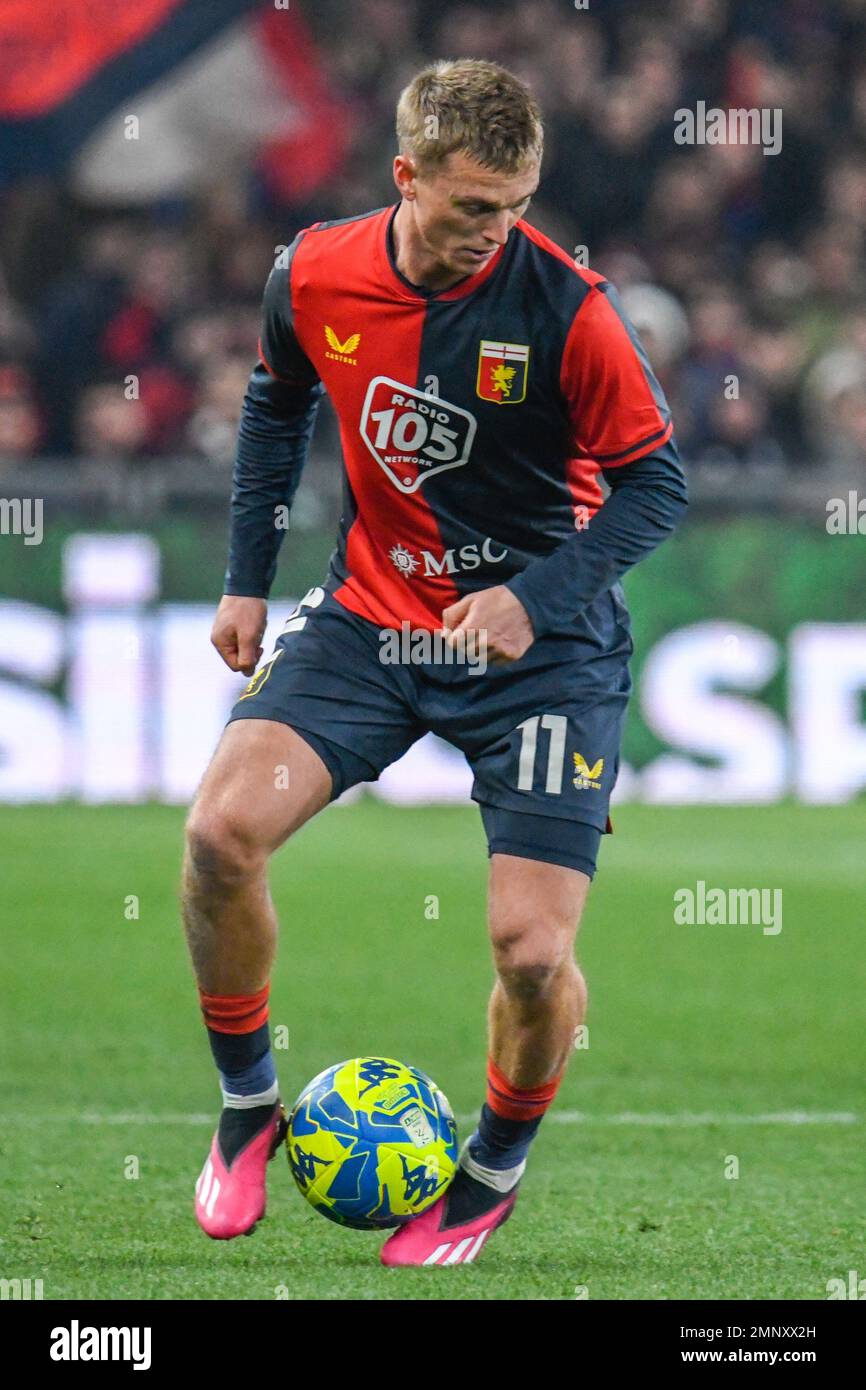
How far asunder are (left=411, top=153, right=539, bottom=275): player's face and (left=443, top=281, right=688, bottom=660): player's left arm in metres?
0.25

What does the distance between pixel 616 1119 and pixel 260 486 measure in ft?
6.97

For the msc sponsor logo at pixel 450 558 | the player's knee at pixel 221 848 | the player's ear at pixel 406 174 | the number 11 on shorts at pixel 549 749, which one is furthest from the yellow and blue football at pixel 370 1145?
the player's ear at pixel 406 174

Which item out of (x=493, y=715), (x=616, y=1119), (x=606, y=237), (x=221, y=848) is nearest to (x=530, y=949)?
(x=493, y=715)

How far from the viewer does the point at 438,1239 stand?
4.57 m

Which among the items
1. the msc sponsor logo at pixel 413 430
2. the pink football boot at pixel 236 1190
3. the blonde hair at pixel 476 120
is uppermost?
the blonde hair at pixel 476 120

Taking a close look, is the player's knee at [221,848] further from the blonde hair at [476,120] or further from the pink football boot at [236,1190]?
the blonde hair at [476,120]

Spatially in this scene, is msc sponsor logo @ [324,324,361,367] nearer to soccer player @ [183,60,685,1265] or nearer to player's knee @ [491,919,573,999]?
soccer player @ [183,60,685,1265]

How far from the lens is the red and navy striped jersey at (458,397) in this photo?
4438 millimetres

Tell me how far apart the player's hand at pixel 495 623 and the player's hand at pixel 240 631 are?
2.23 ft

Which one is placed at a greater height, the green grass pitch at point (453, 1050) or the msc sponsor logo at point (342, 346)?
the msc sponsor logo at point (342, 346)

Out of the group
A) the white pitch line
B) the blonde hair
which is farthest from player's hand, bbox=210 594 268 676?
the white pitch line

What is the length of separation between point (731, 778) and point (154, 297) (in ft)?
15.0

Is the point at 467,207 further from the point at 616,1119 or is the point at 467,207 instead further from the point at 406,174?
the point at 616,1119

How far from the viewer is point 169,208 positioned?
1385 cm
